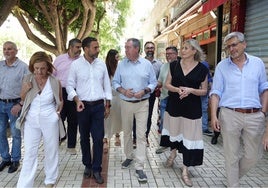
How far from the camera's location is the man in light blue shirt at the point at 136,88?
430 cm

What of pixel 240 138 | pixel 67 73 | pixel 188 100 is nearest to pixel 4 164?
pixel 67 73

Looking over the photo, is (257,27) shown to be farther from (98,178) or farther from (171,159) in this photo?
(98,178)

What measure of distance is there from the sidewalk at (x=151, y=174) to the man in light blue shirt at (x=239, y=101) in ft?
2.11

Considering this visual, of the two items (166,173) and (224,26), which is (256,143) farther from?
(224,26)

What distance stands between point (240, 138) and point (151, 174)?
4.48ft

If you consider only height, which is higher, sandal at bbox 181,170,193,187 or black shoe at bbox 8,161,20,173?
black shoe at bbox 8,161,20,173

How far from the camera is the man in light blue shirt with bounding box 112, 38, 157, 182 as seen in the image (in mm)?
4305

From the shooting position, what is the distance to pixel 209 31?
921cm

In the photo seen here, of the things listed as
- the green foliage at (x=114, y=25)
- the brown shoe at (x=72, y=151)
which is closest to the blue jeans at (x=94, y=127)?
the brown shoe at (x=72, y=151)

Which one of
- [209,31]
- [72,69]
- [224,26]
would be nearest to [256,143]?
[72,69]

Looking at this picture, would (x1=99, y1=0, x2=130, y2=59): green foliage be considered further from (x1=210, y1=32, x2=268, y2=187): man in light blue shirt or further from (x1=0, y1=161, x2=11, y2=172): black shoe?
(x1=210, y1=32, x2=268, y2=187): man in light blue shirt

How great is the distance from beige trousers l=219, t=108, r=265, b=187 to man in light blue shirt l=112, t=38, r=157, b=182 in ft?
3.59

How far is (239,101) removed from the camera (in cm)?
359

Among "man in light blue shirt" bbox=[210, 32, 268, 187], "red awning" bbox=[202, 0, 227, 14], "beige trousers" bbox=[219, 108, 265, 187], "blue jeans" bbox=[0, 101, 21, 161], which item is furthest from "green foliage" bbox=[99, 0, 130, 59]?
"beige trousers" bbox=[219, 108, 265, 187]
